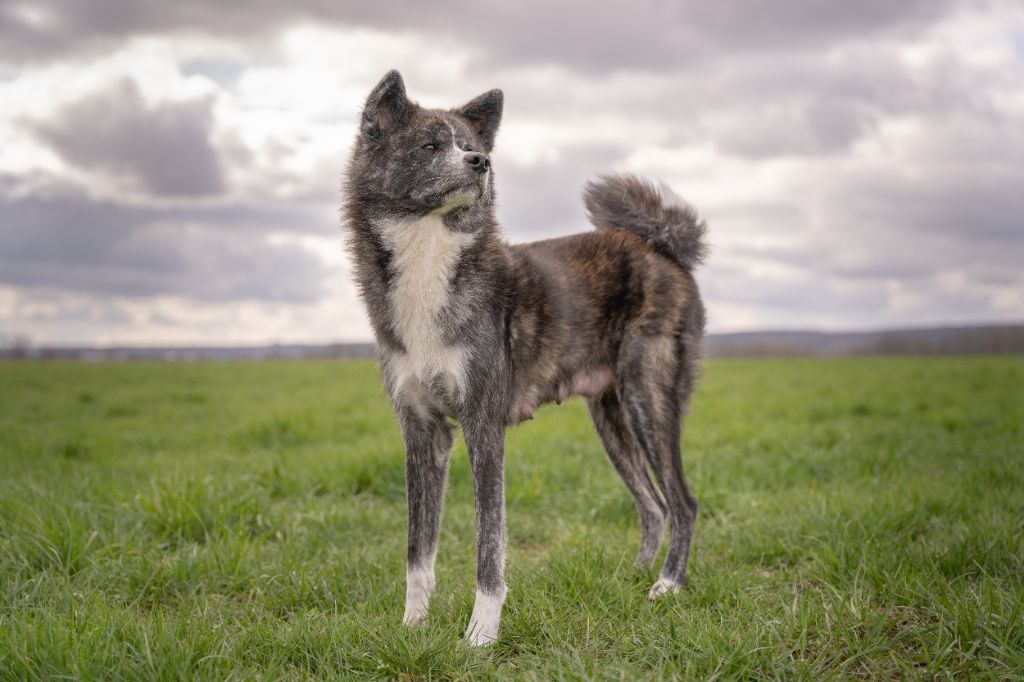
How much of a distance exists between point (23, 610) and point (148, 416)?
10.3 meters

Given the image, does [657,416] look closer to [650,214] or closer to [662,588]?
[662,588]

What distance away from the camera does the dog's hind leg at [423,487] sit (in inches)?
168

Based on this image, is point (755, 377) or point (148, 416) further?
point (755, 377)

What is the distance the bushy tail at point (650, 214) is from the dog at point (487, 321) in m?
0.02

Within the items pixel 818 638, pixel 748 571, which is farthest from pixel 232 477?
pixel 818 638

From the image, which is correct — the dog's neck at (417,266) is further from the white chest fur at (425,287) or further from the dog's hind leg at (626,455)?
the dog's hind leg at (626,455)

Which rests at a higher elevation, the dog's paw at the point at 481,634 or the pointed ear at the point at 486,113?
the pointed ear at the point at 486,113

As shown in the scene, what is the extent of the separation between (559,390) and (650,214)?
151 cm

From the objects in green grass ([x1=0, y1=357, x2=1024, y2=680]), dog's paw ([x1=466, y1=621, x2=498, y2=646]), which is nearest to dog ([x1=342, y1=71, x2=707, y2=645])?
dog's paw ([x1=466, y1=621, x2=498, y2=646])

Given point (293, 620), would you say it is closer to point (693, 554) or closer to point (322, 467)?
point (693, 554)

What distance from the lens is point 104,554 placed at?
5051 millimetres

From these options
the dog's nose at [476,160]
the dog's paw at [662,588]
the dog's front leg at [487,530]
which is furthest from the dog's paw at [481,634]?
the dog's nose at [476,160]

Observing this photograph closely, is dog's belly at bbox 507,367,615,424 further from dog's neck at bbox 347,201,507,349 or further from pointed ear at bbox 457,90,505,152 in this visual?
pointed ear at bbox 457,90,505,152

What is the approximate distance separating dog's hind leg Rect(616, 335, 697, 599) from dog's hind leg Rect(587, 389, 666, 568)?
1.01 ft
